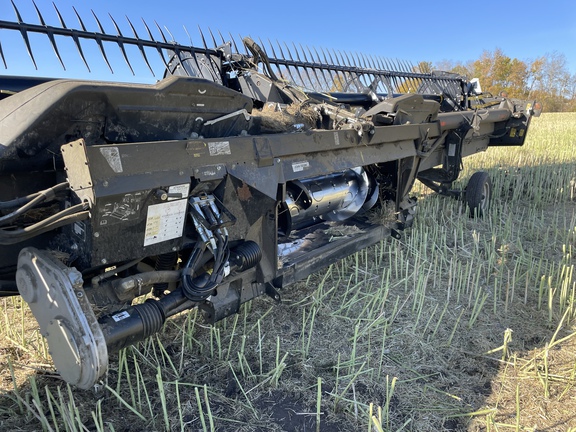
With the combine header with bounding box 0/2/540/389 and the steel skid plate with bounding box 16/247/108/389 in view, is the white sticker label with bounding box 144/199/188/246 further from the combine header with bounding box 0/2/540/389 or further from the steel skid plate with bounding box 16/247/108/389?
the steel skid plate with bounding box 16/247/108/389

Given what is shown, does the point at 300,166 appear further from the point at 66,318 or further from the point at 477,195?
the point at 477,195

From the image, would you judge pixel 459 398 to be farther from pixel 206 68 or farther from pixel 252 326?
pixel 206 68

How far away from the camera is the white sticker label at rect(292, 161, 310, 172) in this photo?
8.66ft

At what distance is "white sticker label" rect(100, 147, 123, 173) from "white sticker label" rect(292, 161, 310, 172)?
1.10 meters

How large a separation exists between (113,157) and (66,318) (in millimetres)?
657

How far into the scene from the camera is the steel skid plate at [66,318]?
66.3 inches

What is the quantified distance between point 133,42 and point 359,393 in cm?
294

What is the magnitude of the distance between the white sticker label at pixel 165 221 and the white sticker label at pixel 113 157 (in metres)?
0.25

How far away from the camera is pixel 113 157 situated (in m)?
1.78

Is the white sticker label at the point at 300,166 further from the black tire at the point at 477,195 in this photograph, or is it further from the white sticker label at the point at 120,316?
the black tire at the point at 477,195

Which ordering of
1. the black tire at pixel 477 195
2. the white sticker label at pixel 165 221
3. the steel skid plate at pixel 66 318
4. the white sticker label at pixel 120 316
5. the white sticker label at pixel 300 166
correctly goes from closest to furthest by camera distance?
the steel skid plate at pixel 66 318 < the white sticker label at pixel 120 316 < the white sticker label at pixel 165 221 < the white sticker label at pixel 300 166 < the black tire at pixel 477 195

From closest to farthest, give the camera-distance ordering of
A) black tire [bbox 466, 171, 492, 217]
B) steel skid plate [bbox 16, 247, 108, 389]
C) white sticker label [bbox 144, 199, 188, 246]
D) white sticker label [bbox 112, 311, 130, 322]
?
steel skid plate [bbox 16, 247, 108, 389]
white sticker label [bbox 112, 311, 130, 322]
white sticker label [bbox 144, 199, 188, 246]
black tire [bbox 466, 171, 492, 217]

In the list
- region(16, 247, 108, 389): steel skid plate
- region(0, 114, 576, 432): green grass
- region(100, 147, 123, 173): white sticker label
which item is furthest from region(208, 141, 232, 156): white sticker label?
region(0, 114, 576, 432): green grass

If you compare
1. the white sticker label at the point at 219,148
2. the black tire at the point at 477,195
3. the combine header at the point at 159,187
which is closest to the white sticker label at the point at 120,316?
the combine header at the point at 159,187
